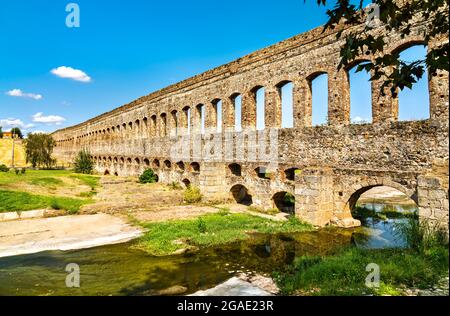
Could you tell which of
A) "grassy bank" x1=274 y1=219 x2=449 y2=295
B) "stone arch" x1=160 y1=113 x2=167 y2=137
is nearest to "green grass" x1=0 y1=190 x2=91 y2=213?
"stone arch" x1=160 y1=113 x2=167 y2=137

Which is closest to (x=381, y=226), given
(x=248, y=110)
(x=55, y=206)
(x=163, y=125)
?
(x=248, y=110)

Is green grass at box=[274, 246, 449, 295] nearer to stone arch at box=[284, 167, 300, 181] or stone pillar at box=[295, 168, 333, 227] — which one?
stone pillar at box=[295, 168, 333, 227]

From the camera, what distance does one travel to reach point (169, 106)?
25734mm

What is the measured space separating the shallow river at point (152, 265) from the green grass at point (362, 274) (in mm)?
1523

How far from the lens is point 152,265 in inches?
332

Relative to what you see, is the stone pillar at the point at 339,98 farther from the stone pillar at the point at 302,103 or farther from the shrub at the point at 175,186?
the shrub at the point at 175,186

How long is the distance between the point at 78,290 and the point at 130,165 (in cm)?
2595

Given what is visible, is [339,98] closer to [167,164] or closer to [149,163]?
[167,164]

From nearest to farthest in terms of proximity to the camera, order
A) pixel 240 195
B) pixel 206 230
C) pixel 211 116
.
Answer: pixel 206 230, pixel 240 195, pixel 211 116

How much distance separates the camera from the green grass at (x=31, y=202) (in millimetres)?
14651

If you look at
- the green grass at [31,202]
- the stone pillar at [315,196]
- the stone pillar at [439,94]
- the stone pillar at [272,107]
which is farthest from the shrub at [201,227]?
the stone pillar at [439,94]

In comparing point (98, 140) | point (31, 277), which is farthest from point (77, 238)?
point (98, 140)

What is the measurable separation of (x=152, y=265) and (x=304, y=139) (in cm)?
910
